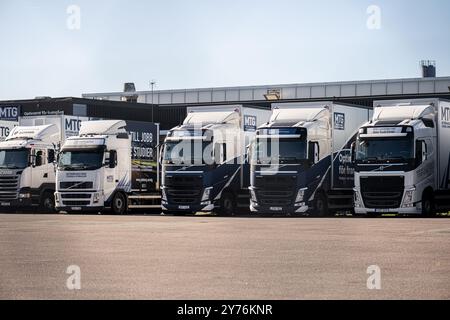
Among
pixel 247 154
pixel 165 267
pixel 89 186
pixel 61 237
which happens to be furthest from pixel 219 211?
pixel 165 267

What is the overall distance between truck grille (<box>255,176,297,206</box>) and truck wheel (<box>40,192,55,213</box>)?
10.3 metres

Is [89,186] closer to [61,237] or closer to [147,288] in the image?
[61,237]

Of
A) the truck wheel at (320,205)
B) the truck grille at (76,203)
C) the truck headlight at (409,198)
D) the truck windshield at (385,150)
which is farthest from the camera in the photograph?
the truck grille at (76,203)

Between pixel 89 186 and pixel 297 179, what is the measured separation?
28.9ft

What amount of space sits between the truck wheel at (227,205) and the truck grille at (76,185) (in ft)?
17.6

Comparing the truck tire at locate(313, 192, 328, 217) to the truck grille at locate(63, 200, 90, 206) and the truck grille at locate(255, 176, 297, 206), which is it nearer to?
the truck grille at locate(255, 176, 297, 206)

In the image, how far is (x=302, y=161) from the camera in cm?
3369

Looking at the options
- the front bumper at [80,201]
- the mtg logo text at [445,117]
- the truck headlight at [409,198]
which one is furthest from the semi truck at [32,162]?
the mtg logo text at [445,117]

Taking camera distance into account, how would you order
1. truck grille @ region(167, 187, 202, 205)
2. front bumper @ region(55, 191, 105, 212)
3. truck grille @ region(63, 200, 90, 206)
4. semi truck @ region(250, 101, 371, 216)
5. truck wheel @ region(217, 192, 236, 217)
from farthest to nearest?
1. truck grille @ region(63, 200, 90, 206)
2. front bumper @ region(55, 191, 105, 212)
3. truck wheel @ region(217, 192, 236, 217)
4. truck grille @ region(167, 187, 202, 205)
5. semi truck @ region(250, 101, 371, 216)

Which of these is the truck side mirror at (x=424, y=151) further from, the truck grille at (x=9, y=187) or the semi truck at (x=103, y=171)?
the truck grille at (x=9, y=187)

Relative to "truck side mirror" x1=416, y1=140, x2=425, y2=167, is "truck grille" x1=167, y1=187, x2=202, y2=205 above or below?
below

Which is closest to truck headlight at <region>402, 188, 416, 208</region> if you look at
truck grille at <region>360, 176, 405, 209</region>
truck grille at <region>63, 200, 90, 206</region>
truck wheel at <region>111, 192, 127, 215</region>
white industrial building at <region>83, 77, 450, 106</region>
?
truck grille at <region>360, 176, 405, 209</region>

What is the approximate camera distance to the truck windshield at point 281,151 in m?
33.7

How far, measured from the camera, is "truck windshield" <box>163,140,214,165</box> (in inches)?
1393
